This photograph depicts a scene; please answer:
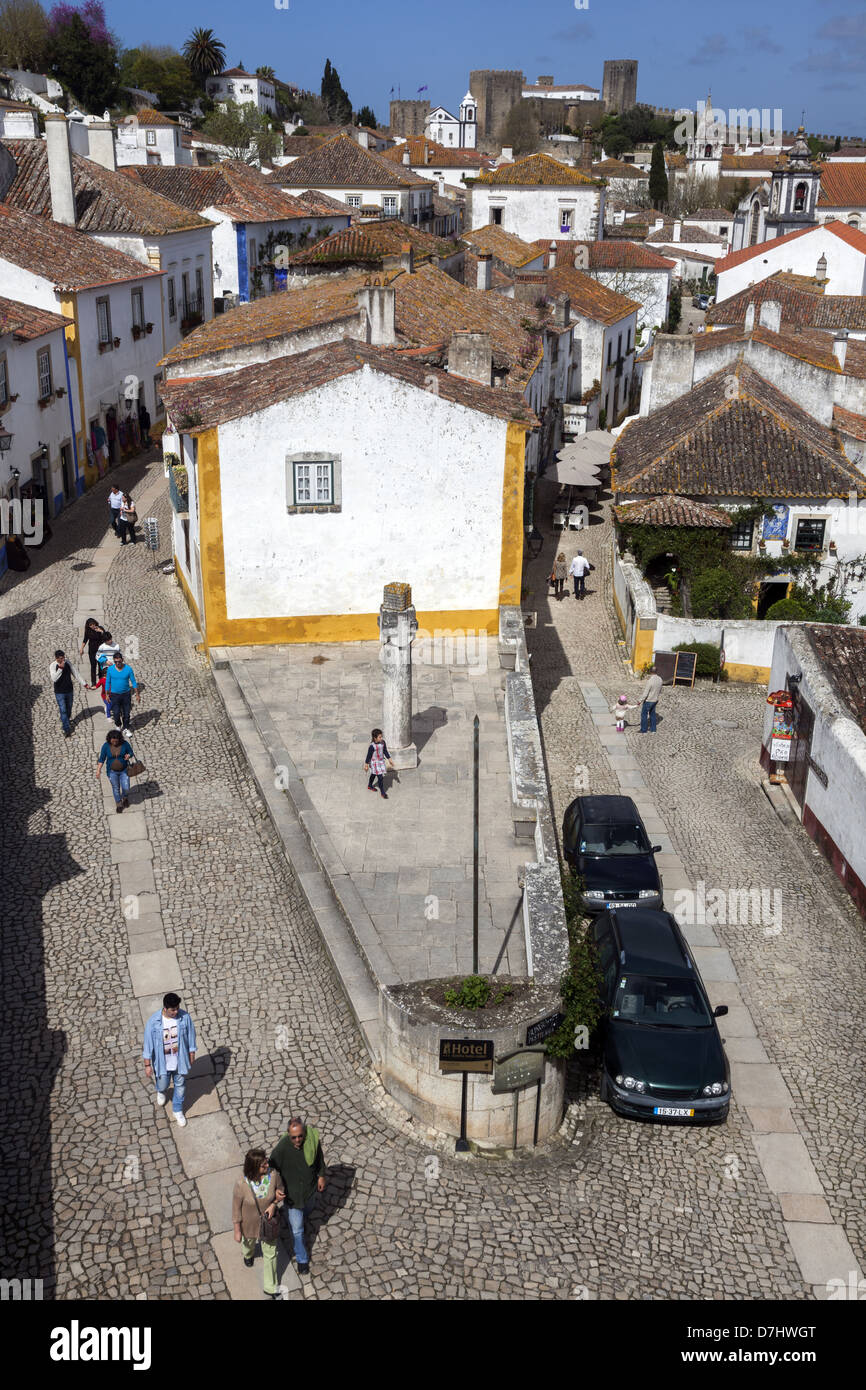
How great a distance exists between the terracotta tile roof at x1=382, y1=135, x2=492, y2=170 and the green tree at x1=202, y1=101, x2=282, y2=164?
31.2ft

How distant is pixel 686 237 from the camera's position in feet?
283

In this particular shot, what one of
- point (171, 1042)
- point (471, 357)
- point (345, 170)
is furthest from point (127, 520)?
point (345, 170)

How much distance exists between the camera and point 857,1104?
1295cm

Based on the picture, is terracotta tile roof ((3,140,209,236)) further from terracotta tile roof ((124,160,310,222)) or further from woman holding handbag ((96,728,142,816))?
woman holding handbag ((96,728,142,816))

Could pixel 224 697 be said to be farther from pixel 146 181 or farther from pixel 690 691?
pixel 146 181

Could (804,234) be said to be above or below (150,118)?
below

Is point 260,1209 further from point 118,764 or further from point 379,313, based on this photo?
point 379,313

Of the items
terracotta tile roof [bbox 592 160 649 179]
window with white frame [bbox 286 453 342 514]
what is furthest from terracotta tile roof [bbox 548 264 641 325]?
terracotta tile roof [bbox 592 160 649 179]

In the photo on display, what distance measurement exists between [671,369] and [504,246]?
18184 millimetres

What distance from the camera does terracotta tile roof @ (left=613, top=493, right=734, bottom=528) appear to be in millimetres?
27703

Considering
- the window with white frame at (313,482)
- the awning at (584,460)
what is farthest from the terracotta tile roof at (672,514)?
the window with white frame at (313,482)

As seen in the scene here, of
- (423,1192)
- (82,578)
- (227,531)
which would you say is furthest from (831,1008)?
(82,578)

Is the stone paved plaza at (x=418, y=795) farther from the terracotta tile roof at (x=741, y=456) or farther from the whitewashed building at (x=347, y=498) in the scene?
the terracotta tile roof at (x=741, y=456)

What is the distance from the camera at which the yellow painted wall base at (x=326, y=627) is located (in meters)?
21.5
